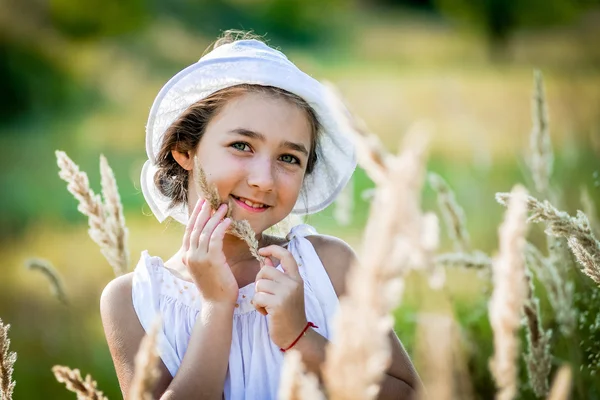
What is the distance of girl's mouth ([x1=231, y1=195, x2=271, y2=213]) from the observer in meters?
2.01

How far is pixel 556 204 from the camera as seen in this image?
97.0 inches

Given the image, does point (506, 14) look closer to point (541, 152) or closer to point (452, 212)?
point (541, 152)

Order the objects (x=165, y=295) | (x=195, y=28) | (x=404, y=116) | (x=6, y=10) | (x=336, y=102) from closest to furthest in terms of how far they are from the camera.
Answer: (x=336, y=102) → (x=165, y=295) → (x=404, y=116) → (x=6, y=10) → (x=195, y=28)

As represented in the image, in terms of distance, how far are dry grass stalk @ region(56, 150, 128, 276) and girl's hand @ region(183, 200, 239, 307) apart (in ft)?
1.00

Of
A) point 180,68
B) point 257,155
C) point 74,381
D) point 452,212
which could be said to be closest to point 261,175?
point 257,155

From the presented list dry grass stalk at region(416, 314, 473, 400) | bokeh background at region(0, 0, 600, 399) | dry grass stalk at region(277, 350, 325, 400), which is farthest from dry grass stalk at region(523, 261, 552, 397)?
bokeh background at region(0, 0, 600, 399)

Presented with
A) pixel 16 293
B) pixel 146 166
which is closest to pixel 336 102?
pixel 146 166

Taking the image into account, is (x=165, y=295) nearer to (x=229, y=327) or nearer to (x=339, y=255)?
(x=229, y=327)

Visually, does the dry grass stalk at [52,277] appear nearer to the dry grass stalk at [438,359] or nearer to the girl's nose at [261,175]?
the girl's nose at [261,175]

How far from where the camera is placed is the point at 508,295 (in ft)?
2.66

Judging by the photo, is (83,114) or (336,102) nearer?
(336,102)

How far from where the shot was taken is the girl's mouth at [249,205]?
2.01 m

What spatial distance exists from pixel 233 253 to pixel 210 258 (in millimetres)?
377

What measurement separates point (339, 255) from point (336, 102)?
1.35m
